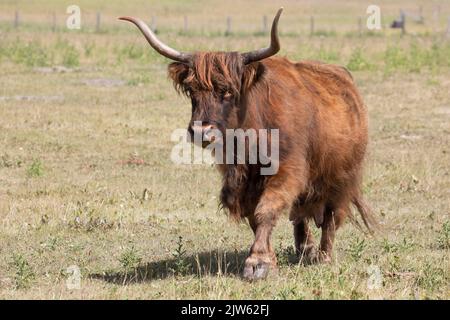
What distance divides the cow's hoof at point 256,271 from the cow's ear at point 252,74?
1.40 metres

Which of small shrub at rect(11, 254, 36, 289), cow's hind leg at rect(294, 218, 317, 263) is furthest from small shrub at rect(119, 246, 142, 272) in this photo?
cow's hind leg at rect(294, 218, 317, 263)

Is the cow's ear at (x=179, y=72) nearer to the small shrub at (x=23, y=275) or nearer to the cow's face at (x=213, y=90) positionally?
the cow's face at (x=213, y=90)

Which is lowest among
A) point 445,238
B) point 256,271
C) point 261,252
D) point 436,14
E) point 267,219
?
point 445,238

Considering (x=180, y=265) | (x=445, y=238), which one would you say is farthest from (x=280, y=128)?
(x=445, y=238)

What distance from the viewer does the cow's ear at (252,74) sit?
766 cm

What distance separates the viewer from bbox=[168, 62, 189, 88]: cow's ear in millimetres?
7682

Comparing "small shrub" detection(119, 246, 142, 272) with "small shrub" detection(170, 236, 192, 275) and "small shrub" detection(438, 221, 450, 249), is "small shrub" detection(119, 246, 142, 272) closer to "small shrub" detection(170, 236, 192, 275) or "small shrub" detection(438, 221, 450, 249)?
"small shrub" detection(170, 236, 192, 275)

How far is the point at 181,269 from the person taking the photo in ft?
25.5

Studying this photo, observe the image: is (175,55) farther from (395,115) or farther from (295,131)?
(395,115)

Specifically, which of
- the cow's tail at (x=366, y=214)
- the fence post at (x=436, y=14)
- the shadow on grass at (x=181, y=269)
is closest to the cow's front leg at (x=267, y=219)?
the shadow on grass at (x=181, y=269)

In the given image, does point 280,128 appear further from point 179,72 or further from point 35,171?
point 35,171

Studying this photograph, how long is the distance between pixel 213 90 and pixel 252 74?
1.26 feet

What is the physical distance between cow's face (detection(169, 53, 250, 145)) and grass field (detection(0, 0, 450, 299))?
116 centimetres
